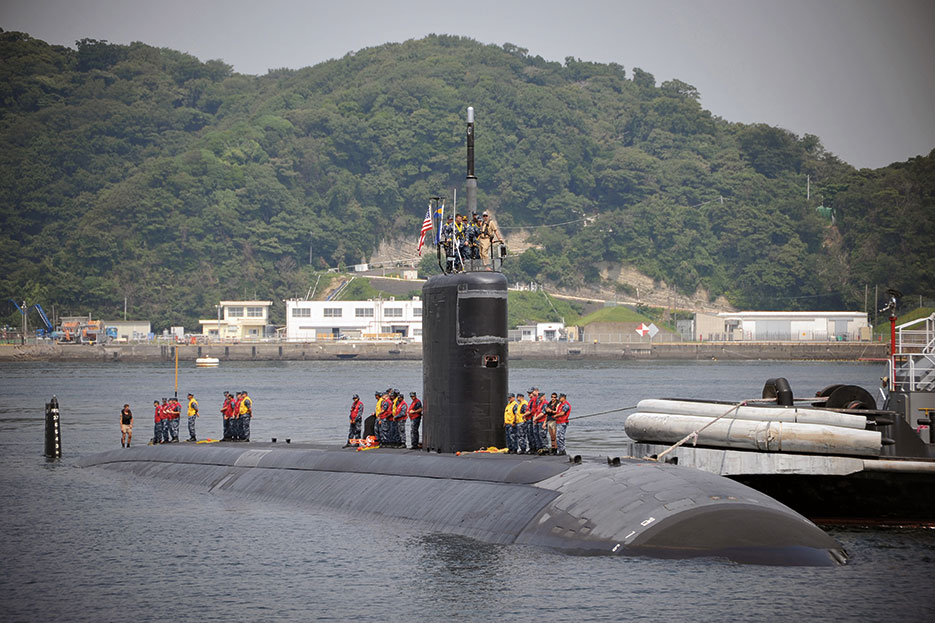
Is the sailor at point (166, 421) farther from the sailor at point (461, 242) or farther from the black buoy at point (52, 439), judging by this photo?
the sailor at point (461, 242)

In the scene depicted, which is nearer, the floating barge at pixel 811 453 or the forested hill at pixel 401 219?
the floating barge at pixel 811 453

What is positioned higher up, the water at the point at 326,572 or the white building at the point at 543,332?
the white building at the point at 543,332

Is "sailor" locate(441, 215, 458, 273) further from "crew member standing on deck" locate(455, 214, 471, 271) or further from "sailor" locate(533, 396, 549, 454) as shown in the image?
"sailor" locate(533, 396, 549, 454)

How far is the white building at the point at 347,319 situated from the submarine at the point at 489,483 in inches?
4368

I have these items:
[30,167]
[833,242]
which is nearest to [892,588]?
[833,242]

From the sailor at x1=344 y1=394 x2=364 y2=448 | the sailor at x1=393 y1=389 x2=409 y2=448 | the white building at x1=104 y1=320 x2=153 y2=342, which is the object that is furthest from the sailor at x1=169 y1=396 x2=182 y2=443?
the white building at x1=104 y1=320 x2=153 y2=342

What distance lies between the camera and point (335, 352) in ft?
451

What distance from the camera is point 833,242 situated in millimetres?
179375

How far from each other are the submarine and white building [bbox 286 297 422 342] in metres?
111

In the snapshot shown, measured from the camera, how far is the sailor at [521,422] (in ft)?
75.4

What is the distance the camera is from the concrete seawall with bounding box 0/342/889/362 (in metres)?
135

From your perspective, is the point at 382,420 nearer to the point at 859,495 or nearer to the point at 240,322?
the point at 859,495

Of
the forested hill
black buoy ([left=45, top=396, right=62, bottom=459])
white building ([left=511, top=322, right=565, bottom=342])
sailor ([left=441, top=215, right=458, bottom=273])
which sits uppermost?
the forested hill

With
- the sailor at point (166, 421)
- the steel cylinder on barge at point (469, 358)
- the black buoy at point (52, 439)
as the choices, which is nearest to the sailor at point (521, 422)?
the steel cylinder on barge at point (469, 358)
